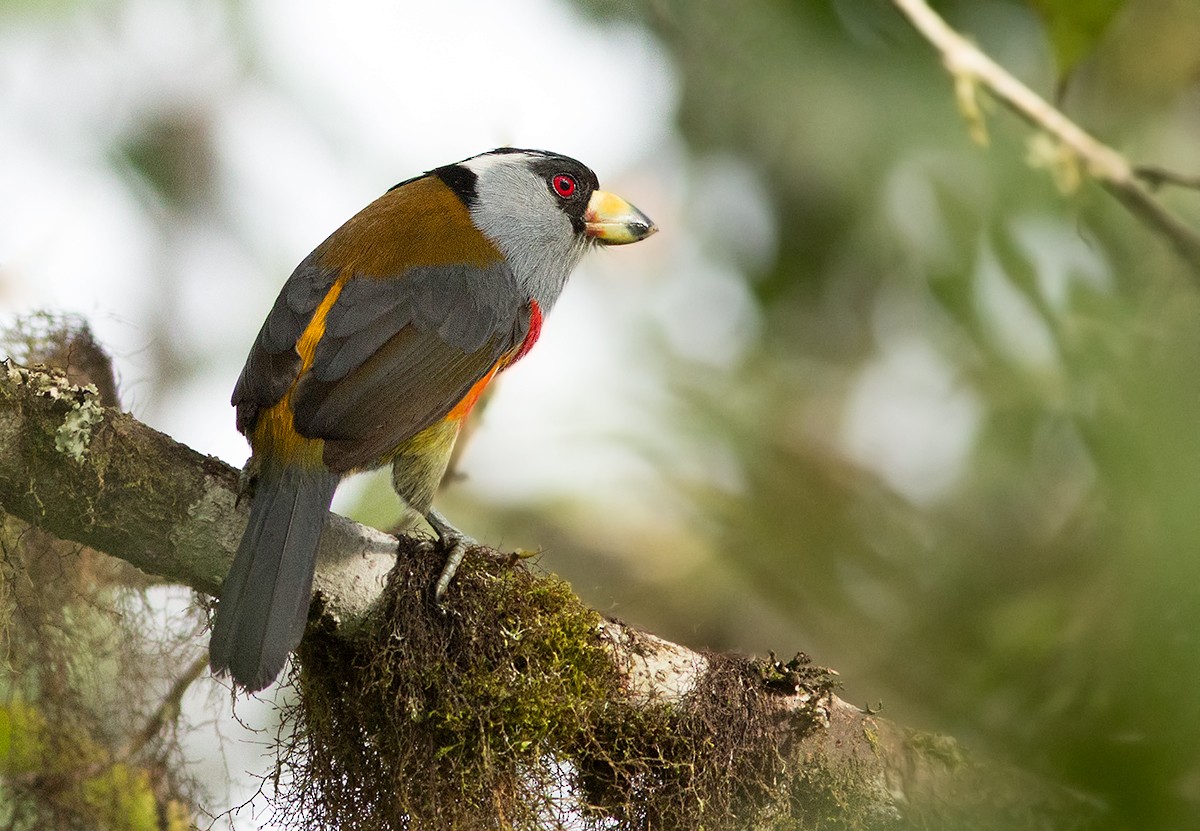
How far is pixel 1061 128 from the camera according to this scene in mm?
2059

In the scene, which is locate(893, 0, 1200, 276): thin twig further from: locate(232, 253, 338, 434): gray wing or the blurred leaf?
locate(232, 253, 338, 434): gray wing

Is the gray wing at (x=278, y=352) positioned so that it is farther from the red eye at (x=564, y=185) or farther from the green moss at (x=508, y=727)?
the red eye at (x=564, y=185)

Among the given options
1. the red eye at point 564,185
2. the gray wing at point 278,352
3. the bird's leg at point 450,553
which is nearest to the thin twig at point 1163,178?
the bird's leg at point 450,553

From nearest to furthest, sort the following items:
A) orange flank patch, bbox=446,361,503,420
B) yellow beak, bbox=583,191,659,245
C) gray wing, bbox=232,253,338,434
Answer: gray wing, bbox=232,253,338,434 → orange flank patch, bbox=446,361,503,420 → yellow beak, bbox=583,191,659,245

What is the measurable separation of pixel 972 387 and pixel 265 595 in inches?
69.2

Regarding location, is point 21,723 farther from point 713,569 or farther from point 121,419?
point 713,569

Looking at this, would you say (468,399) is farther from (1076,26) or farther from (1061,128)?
(1076,26)

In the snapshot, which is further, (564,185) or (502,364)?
(564,185)

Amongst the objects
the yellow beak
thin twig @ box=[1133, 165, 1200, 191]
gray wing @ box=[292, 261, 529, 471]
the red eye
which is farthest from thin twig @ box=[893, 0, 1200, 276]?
the red eye

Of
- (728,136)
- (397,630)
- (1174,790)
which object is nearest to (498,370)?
(397,630)

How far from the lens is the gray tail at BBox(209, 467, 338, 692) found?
2.10 m

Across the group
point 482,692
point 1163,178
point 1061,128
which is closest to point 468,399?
point 482,692

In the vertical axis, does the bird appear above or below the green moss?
above

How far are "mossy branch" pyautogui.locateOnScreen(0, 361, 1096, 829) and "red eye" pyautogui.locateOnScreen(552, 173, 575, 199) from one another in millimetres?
1717
